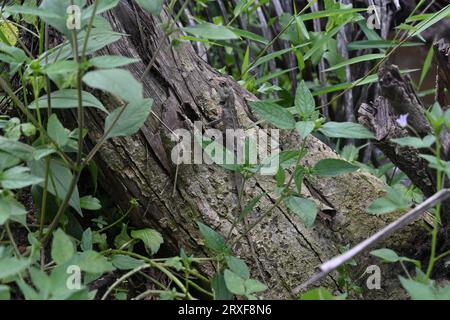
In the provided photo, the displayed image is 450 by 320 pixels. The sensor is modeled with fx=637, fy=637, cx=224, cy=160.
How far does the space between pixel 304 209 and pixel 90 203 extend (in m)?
0.41

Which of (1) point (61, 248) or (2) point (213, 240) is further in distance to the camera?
(2) point (213, 240)

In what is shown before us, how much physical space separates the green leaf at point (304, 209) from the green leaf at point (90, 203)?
365 mm

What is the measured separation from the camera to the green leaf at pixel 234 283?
3.21 ft

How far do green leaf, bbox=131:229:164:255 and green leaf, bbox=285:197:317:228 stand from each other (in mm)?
279

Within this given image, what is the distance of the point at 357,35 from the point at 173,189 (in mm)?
1138

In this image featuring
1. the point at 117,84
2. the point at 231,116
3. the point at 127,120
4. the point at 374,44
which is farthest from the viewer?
the point at 374,44

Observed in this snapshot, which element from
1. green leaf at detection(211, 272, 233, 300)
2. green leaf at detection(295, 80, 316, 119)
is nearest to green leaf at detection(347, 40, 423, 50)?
green leaf at detection(295, 80, 316, 119)

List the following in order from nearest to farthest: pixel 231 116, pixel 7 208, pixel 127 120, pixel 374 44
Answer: pixel 7 208 → pixel 127 120 → pixel 231 116 → pixel 374 44

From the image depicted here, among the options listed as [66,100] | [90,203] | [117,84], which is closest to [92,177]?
[90,203]

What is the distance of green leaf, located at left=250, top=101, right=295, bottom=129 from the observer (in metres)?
1.08

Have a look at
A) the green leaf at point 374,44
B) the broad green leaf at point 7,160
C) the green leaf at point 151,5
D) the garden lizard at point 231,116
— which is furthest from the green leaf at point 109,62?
the green leaf at point 374,44

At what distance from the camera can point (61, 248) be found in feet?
3.07

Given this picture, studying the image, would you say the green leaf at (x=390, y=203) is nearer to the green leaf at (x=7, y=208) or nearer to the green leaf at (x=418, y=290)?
the green leaf at (x=418, y=290)

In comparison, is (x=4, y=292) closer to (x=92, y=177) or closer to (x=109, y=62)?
(x=109, y=62)
